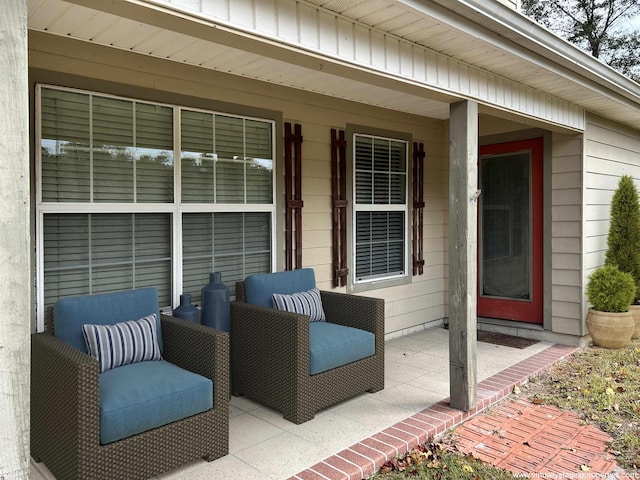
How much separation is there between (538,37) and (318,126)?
203cm

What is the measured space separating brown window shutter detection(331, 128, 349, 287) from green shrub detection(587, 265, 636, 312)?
2551mm

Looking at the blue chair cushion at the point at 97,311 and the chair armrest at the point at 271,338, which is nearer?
the blue chair cushion at the point at 97,311

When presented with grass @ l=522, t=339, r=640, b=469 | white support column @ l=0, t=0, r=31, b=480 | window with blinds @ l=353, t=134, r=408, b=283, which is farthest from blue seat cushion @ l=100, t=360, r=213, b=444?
window with blinds @ l=353, t=134, r=408, b=283

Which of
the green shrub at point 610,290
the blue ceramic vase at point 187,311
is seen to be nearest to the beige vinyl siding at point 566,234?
the green shrub at point 610,290

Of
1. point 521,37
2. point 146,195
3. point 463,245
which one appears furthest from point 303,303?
point 521,37

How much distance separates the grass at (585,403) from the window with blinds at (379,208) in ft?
6.21

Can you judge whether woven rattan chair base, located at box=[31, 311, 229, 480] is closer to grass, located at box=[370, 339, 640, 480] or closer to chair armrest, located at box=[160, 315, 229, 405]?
chair armrest, located at box=[160, 315, 229, 405]

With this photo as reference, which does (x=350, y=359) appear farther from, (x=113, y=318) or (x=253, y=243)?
(x=113, y=318)

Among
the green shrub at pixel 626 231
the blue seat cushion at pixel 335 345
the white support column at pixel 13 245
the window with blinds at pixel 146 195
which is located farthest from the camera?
the green shrub at pixel 626 231

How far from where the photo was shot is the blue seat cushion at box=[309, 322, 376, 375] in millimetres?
3297

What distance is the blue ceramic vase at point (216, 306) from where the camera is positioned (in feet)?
11.9

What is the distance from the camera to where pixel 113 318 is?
2930mm

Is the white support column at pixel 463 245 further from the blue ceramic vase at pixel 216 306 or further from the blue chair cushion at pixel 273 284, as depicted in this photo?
the blue ceramic vase at pixel 216 306

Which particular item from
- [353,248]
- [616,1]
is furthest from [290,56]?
[616,1]
